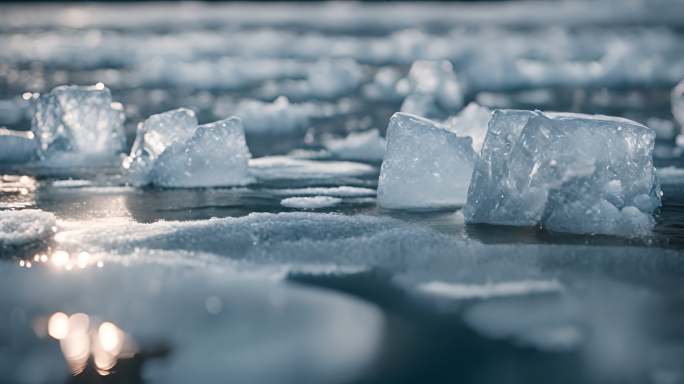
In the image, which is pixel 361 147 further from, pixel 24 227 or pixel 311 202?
pixel 24 227

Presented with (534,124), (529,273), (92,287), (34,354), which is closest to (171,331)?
(34,354)

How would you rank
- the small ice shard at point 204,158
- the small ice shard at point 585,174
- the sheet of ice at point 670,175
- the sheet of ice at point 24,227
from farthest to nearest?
the sheet of ice at point 670,175 < the small ice shard at point 204,158 < the small ice shard at point 585,174 < the sheet of ice at point 24,227

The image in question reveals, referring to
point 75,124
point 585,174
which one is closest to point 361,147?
point 75,124

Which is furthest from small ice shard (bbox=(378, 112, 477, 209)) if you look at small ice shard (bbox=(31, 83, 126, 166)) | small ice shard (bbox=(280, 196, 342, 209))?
small ice shard (bbox=(31, 83, 126, 166))

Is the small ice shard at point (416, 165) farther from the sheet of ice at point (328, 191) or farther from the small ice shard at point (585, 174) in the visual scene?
the small ice shard at point (585, 174)

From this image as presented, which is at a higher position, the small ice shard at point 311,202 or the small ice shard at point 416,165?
the small ice shard at point 416,165

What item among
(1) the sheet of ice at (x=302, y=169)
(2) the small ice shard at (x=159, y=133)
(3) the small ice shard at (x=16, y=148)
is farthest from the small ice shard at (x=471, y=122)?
(3) the small ice shard at (x=16, y=148)

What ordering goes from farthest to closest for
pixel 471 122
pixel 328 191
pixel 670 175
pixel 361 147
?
pixel 361 147 → pixel 471 122 → pixel 670 175 → pixel 328 191

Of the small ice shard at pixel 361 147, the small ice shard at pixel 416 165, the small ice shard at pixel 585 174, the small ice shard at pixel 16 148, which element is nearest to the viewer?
the small ice shard at pixel 585 174
